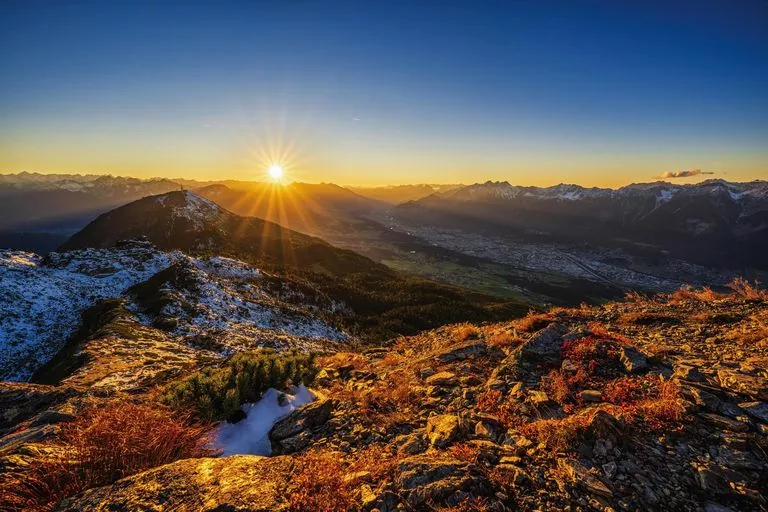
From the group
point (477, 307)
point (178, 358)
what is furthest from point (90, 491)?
point (477, 307)

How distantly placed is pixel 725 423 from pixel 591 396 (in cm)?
261

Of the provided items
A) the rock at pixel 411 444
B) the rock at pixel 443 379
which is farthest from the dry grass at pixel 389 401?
the rock at pixel 411 444

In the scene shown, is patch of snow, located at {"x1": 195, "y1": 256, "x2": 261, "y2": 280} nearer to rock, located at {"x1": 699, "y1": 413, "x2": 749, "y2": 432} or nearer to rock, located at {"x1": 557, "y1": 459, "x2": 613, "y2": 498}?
rock, located at {"x1": 557, "y1": 459, "x2": 613, "y2": 498}

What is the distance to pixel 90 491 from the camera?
5.86m

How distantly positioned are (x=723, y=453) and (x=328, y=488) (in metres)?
7.70

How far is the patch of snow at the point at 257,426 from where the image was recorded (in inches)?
368

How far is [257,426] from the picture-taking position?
10.2 m

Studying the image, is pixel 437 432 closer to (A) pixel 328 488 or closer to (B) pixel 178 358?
(A) pixel 328 488

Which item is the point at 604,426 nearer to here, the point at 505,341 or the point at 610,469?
the point at 610,469

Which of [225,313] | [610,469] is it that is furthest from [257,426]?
[225,313]

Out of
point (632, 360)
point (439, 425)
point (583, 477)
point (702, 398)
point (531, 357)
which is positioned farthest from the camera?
point (531, 357)

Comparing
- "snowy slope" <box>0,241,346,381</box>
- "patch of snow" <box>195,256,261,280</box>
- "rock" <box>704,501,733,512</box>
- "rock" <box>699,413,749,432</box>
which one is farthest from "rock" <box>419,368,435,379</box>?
"patch of snow" <box>195,256,261,280</box>

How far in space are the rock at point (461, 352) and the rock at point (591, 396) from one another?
5.49 meters

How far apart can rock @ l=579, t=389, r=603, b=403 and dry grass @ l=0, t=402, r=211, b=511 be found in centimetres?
995
